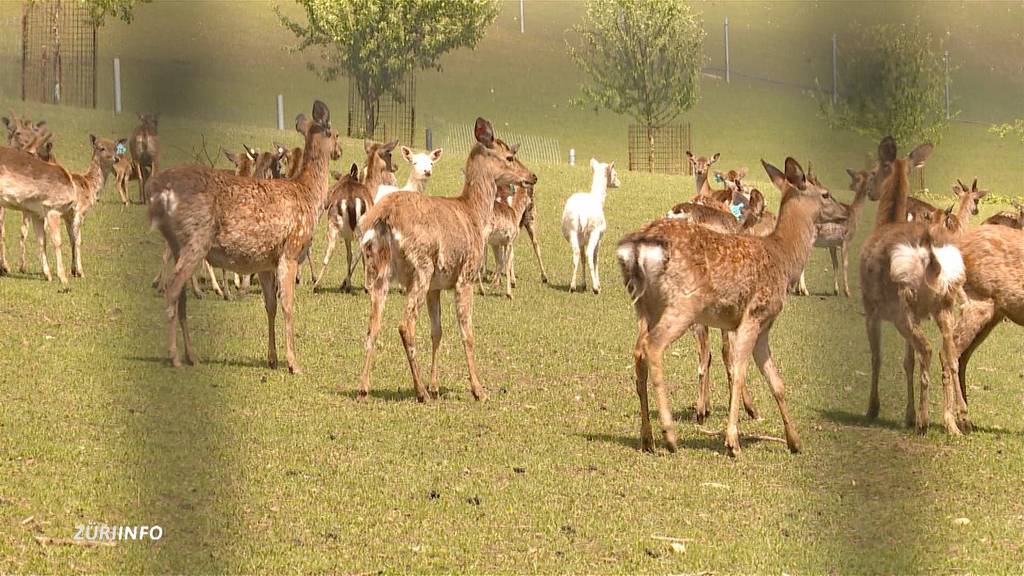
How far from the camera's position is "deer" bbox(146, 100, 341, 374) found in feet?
40.4

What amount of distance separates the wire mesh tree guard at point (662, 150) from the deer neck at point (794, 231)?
158 feet

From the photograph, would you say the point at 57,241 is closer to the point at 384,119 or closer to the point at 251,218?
the point at 251,218

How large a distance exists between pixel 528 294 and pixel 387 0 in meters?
45.8

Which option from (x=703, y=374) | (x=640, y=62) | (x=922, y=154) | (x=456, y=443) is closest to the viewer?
(x=922, y=154)

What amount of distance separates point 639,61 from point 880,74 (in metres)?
57.3

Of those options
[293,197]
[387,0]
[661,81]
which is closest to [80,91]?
[293,197]

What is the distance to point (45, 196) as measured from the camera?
19.0 m

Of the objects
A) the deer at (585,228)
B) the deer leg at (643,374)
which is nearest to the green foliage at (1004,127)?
the deer leg at (643,374)

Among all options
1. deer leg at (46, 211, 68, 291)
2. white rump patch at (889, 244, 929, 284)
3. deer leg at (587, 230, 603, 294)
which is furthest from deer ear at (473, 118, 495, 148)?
deer leg at (587, 230, 603, 294)

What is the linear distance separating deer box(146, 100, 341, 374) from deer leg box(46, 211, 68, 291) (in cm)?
530

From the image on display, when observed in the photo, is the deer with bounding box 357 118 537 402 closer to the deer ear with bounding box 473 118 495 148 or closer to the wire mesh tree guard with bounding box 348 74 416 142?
the deer ear with bounding box 473 118 495 148

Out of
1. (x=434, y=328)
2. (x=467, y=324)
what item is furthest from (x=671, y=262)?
(x=434, y=328)

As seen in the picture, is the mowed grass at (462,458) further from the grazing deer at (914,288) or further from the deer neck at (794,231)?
the deer neck at (794,231)

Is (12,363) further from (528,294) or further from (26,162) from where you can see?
(528,294)
